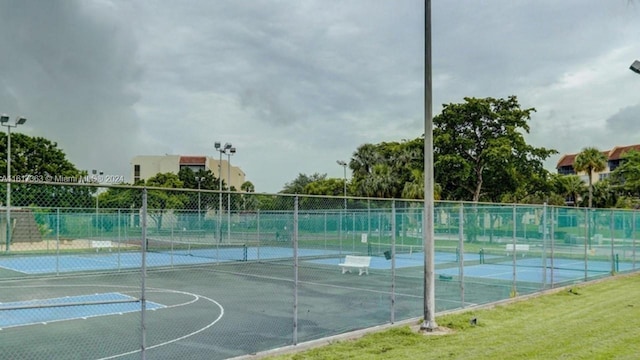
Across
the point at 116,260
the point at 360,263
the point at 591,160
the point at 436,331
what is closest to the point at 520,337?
the point at 436,331

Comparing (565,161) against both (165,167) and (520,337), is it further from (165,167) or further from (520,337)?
(520,337)

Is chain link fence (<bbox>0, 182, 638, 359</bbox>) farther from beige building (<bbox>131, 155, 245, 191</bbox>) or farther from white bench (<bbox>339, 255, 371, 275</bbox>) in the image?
beige building (<bbox>131, 155, 245, 191</bbox>)

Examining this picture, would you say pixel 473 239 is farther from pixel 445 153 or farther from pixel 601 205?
pixel 601 205

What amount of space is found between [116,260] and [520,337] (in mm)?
22177

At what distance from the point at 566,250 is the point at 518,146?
2287cm

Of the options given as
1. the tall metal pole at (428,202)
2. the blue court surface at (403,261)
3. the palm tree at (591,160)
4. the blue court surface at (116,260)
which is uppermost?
the palm tree at (591,160)

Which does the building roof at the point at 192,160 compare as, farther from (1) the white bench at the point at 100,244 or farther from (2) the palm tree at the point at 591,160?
(1) the white bench at the point at 100,244

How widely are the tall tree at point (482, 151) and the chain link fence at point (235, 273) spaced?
56.3 ft

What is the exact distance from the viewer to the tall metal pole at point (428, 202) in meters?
11.0

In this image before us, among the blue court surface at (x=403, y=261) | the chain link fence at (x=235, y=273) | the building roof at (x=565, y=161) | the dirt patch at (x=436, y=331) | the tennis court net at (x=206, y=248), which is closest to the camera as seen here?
the dirt patch at (x=436, y=331)

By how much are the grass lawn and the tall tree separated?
124 feet

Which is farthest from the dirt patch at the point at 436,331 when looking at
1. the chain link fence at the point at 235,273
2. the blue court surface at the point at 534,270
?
the blue court surface at the point at 534,270

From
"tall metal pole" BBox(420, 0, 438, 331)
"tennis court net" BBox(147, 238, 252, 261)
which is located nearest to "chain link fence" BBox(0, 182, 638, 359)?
"tennis court net" BBox(147, 238, 252, 261)

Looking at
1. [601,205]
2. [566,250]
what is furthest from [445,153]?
[601,205]
